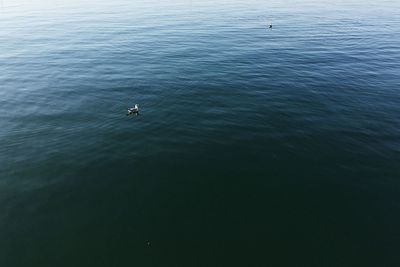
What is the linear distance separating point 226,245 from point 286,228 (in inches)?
163

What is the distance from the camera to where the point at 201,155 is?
25.5 metres

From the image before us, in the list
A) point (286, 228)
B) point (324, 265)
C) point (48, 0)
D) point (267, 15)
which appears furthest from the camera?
point (48, 0)

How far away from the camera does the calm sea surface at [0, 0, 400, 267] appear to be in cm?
1794

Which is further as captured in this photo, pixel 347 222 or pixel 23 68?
pixel 23 68

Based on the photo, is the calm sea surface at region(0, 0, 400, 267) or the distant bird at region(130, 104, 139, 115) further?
the distant bird at region(130, 104, 139, 115)

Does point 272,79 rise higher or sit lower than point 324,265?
higher

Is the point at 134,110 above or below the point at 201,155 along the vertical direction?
above

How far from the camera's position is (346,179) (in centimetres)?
2272

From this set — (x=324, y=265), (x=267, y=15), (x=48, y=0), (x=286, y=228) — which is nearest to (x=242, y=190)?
(x=286, y=228)

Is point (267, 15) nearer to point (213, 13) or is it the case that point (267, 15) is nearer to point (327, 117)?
point (213, 13)

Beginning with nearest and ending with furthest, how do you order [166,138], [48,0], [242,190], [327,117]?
1. [242,190]
2. [166,138]
3. [327,117]
4. [48,0]

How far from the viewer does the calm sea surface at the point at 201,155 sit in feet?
58.9

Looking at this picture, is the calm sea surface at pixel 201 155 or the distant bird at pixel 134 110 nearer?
the calm sea surface at pixel 201 155

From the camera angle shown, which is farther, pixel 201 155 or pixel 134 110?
pixel 134 110
